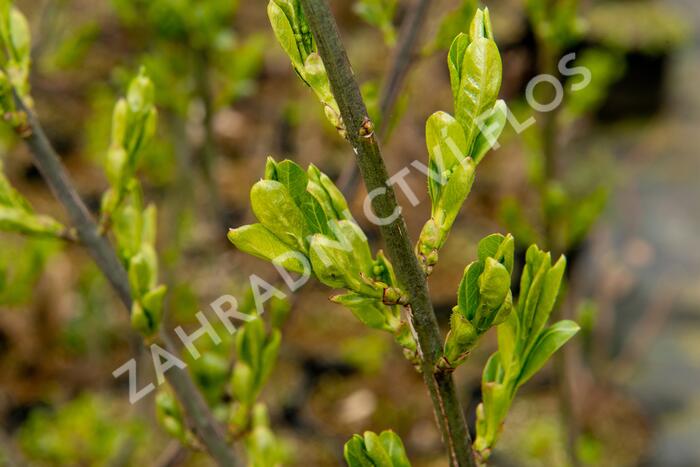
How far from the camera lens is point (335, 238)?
55 cm

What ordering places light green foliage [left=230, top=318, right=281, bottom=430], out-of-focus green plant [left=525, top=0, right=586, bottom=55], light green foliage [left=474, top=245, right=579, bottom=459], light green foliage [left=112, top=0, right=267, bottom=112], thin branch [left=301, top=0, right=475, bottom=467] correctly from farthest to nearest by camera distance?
light green foliage [left=112, top=0, right=267, bottom=112] → out-of-focus green plant [left=525, top=0, right=586, bottom=55] → light green foliage [left=230, top=318, right=281, bottom=430] → light green foliage [left=474, top=245, right=579, bottom=459] → thin branch [left=301, top=0, right=475, bottom=467]

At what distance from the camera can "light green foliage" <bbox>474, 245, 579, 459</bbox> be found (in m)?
0.62

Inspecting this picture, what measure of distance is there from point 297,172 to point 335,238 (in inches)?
2.2

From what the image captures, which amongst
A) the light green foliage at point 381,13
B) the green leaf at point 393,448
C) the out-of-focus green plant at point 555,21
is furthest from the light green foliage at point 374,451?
the out-of-focus green plant at point 555,21

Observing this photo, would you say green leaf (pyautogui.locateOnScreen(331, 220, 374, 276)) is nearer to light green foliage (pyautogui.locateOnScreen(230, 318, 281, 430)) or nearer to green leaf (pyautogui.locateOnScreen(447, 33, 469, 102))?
green leaf (pyautogui.locateOnScreen(447, 33, 469, 102))

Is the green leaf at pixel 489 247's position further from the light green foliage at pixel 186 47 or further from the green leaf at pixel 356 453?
the light green foliage at pixel 186 47

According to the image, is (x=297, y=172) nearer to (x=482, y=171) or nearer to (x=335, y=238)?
(x=335, y=238)

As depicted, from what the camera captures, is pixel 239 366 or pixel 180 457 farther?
pixel 180 457

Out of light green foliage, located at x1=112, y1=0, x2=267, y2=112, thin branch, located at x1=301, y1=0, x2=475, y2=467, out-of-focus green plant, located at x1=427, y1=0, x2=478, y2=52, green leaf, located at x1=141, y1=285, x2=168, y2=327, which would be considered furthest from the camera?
light green foliage, located at x1=112, y1=0, x2=267, y2=112

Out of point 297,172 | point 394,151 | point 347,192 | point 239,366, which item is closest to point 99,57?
point 394,151

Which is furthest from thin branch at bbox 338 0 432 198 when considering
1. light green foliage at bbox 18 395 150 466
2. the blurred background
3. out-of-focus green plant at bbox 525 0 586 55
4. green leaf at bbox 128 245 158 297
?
light green foliage at bbox 18 395 150 466

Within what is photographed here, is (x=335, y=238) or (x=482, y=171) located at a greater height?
(x=335, y=238)

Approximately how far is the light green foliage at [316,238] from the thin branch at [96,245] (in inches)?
12.3

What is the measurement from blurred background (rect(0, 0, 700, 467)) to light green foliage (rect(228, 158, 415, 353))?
0.46 metres
